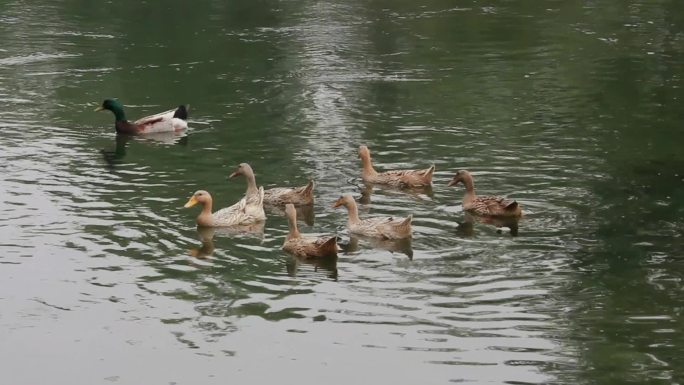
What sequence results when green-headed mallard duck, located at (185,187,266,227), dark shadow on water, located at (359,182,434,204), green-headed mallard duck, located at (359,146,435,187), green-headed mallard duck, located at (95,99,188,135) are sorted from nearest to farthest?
1. green-headed mallard duck, located at (185,187,266,227)
2. dark shadow on water, located at (359,182,434,204)
3. green-headed mallard duck, located at (359,146,435,187)
4. green-headed mallard duck, located at (95,99,188,135)

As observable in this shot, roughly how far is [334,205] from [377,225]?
1209 mm

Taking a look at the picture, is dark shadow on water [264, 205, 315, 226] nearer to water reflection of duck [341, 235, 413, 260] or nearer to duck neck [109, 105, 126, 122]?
water reflection of duck [341, 235, 413, 260]

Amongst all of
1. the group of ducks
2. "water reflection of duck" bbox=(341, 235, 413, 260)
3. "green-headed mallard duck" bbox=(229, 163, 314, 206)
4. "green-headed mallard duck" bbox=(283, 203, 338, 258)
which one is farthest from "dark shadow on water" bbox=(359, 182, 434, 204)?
"green-headed mallard duck" bbox=(283, 203, 338, 258)

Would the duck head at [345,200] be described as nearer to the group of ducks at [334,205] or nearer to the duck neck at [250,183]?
the group of ducks at [334,205]

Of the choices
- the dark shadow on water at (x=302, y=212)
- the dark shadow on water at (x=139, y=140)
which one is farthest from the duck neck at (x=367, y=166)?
the dark shadow on water at (x=139, y=140)

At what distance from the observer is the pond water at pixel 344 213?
1385 centimetres

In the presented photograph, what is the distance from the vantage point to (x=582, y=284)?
15609 millimetres

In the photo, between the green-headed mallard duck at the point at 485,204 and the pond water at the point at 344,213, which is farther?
the green-headed mallard duck at the point at 485,204

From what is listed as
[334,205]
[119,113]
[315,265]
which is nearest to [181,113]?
[119,113]

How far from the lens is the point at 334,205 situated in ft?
61.4

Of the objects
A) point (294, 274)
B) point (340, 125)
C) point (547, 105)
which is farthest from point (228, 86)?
point (294, 274)

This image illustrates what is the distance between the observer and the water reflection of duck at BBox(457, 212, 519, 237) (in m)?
18.0

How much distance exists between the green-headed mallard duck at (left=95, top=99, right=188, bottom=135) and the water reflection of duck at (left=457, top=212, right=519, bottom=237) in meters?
8.26

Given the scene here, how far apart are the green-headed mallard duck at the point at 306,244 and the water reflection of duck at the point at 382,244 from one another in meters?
0.49
